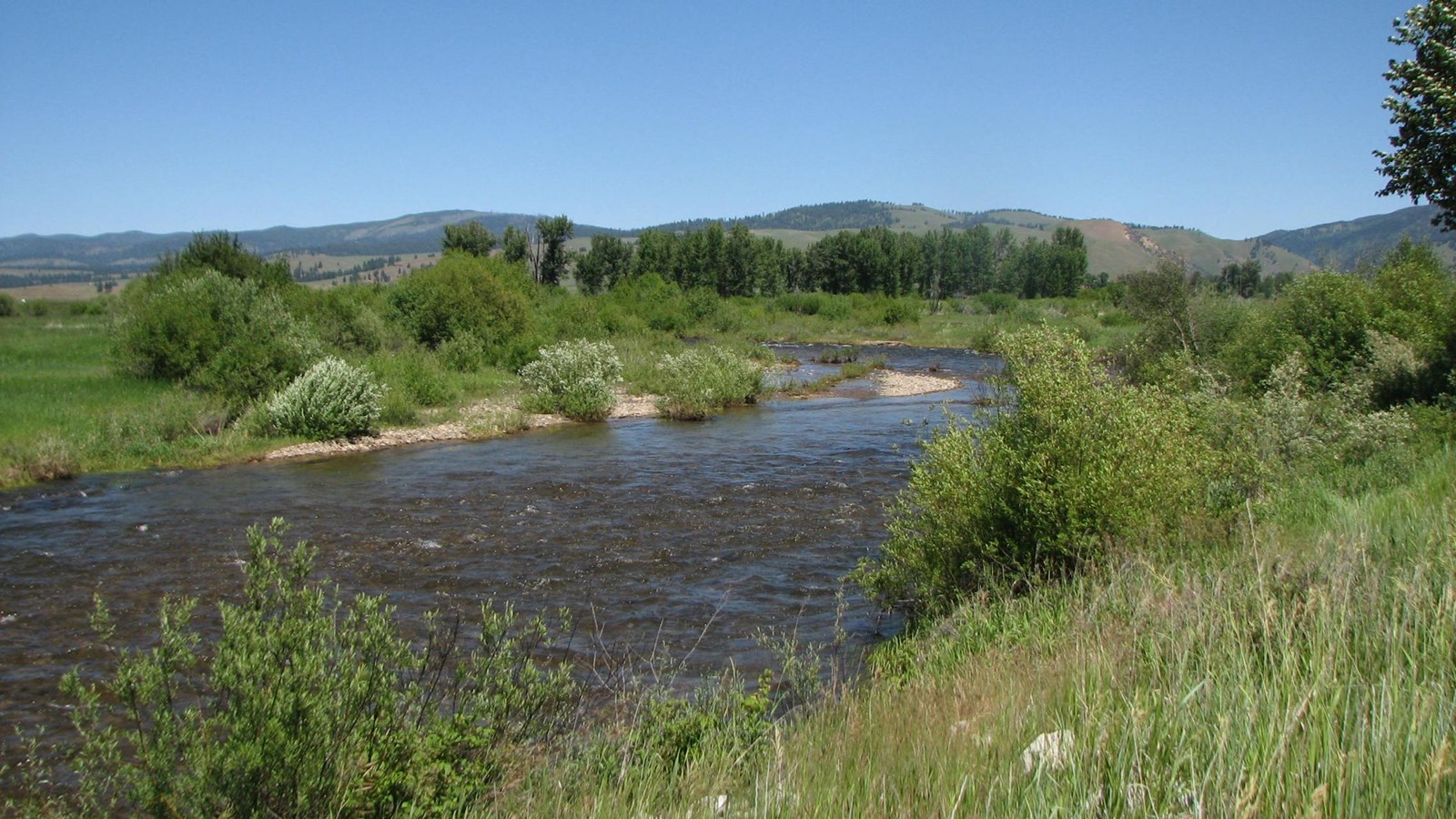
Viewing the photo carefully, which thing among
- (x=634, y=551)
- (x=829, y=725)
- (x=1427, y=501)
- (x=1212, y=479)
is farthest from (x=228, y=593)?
(x=1427, y=501)

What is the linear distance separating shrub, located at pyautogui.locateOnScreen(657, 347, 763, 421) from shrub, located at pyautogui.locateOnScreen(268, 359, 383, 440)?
8931 millimetres

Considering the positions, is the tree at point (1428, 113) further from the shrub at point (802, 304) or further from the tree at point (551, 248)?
the tree at point (551, 248)

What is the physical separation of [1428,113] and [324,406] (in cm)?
2217

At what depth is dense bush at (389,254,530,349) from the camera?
3734 cm

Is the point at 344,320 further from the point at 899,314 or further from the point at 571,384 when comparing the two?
the point at 899,314

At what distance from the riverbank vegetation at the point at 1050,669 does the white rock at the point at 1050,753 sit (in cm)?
2

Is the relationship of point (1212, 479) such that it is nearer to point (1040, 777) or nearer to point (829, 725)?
point (829, 725)

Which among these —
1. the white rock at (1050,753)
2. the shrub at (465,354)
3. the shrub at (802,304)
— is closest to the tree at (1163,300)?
the shrub at (465,354)

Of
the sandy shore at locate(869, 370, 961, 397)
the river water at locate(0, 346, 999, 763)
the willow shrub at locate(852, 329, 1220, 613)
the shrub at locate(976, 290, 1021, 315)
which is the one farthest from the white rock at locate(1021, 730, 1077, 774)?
the shrub at locate(976, 290, 1021, 315)

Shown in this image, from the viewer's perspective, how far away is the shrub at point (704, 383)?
92.6ft

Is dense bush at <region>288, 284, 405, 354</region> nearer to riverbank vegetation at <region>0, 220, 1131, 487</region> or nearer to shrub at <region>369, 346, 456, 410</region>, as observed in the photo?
riverbank vegetation at <region>0, 220, 1131, 487</region>

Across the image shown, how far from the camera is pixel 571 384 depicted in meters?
28.2

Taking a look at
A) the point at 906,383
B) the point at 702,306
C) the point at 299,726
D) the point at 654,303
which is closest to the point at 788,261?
the point at 702,306

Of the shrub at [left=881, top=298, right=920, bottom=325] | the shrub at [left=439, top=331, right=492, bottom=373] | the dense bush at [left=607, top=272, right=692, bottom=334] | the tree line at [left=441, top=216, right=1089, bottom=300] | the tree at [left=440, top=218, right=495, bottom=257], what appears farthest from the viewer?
the tree line at [left=441, top=216, right=1089, bottom=300]
